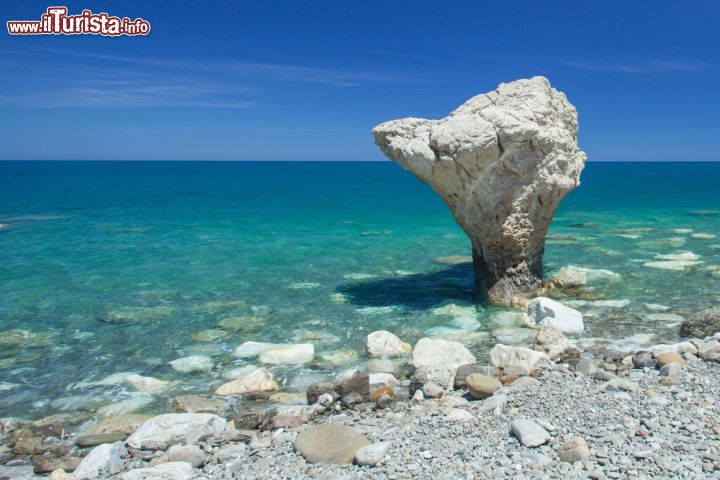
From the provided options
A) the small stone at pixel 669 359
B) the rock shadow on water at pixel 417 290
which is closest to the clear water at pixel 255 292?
the rock shadow on water at pixel 417 290

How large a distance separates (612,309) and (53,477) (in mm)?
12278

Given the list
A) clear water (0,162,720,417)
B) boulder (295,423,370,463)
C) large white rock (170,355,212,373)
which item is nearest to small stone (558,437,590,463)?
boulder (295,423,370,463)

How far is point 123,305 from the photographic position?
1570cm

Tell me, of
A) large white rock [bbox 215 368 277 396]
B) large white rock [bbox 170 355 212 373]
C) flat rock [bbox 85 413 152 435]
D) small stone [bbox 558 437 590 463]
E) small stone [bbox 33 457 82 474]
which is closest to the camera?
small stone [bbox 558 437 590 463]

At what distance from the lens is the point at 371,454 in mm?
6742

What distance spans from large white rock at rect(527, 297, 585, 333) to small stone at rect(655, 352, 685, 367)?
3.14 m

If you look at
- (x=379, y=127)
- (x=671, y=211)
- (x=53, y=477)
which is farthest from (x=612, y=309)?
(x=671, y=211)

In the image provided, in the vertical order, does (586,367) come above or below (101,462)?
above

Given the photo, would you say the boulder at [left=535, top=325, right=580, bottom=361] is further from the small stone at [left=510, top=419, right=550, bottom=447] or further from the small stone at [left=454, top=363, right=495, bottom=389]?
the small stone at [left=510, top=419, right=550, bottom=447]

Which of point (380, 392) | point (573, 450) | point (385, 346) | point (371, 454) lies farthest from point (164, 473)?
point (385, 346)

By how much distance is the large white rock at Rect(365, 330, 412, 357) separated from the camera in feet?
38.4

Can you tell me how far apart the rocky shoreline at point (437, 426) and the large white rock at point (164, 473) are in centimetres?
3

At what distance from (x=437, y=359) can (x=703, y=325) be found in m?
5.38

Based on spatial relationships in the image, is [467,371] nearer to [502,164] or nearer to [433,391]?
[433,391]
